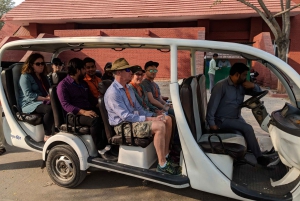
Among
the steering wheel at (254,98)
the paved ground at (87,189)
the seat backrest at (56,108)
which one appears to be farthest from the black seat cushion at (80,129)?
the steering wheel at (254,98)

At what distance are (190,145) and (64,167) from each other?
68.8 inches

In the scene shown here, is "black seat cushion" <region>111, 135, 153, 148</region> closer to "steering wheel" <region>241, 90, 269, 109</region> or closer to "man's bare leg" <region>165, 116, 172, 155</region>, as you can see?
"man's bare leg" <region>165, 116, 172, 155</region>

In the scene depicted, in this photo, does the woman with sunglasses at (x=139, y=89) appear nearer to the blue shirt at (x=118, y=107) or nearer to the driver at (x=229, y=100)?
the blue shirt at (x=118, y=107)

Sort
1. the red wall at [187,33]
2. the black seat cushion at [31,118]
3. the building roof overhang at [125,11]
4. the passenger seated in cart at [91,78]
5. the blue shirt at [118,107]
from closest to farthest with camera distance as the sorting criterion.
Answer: the blue shirt at [118,107]
the black seat cushion at [31,118]
the passenger seated in cart at [91,78]
the red wall at [187,33]
the building roof overhang at [125,11]

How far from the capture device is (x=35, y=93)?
13.4ft

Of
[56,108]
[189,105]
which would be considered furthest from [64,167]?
[189,105]

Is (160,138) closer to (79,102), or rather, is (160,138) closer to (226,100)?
(226,100)

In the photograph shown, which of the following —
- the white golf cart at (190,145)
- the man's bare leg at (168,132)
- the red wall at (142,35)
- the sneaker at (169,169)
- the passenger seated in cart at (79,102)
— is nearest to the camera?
the white golf cart at (190,145)

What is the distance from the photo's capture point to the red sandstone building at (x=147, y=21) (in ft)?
47.4

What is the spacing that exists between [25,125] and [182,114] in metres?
2.42

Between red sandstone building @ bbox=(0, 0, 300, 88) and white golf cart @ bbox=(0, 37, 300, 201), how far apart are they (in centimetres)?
1017

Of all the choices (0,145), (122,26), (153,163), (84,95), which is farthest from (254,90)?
(122,26)

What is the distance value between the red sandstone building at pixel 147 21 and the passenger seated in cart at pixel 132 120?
1039 cm

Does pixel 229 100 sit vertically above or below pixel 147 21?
below
